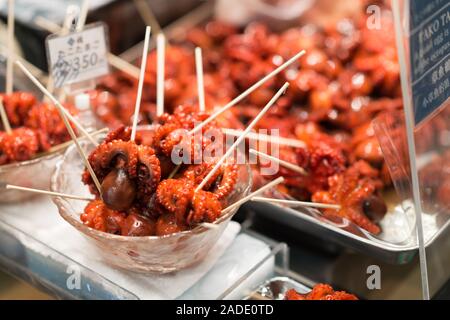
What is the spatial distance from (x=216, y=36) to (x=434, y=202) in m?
1.81

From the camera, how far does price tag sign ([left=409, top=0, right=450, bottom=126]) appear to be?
5.48 feet

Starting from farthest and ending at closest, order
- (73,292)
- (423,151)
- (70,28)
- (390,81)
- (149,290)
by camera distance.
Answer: (390,81)
(70,28)
(423,151)
(73,292)
(149,290)

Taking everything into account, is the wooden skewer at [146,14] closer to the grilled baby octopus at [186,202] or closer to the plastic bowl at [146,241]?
the plastic bowl at [146,241]

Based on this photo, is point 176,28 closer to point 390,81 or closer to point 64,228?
point 390,81

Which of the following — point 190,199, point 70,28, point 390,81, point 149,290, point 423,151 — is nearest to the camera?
point 190,199

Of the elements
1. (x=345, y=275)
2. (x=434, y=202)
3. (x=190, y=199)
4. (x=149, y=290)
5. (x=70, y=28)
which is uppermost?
(x=70, y=28)

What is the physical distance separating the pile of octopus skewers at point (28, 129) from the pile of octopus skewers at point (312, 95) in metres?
0.27

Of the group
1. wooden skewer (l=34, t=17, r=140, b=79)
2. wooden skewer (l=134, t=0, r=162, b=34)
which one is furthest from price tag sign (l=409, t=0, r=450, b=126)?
wooden skewer (l=134, t=0, r=162, b=34)

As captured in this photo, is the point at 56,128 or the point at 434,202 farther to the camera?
the point at 56,128

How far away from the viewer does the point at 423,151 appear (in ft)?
7.39

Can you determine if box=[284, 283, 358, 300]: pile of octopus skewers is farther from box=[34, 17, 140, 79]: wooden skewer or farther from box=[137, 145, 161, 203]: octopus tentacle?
box=[34, 17, 140, 79]: wooden skewer

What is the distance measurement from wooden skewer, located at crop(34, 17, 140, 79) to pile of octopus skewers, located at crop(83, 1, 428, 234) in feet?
0.55

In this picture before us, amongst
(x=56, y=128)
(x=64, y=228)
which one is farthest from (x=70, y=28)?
(x=64, y=228)

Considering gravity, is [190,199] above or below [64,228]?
above
